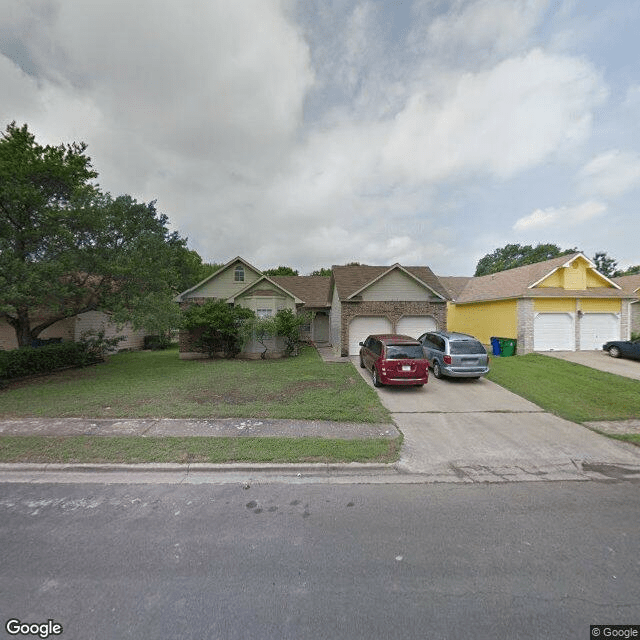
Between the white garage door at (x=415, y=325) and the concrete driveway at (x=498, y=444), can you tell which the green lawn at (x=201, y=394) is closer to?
the concrete driveway at (x=498, y=444)

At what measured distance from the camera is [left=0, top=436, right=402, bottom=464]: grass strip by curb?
5117mm

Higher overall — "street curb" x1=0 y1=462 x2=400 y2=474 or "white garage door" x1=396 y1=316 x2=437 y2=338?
"white garage door" x1=396 y1=316 x2=437 y2=338

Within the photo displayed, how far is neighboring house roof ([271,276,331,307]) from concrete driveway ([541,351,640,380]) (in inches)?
581

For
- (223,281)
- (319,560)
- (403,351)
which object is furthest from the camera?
(223,281)

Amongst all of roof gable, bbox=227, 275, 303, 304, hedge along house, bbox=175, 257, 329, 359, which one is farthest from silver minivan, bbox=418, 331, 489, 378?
roof gable, bbox=227, 275, 303, 304

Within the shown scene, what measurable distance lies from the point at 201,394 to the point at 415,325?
12.4 metres

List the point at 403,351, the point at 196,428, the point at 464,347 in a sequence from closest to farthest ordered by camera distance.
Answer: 1. the point at 196,428
2. the point at 403,351
3. the point at 464,347

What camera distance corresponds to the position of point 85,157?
12820 millimetres

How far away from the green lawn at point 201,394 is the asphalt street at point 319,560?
306 centimetres

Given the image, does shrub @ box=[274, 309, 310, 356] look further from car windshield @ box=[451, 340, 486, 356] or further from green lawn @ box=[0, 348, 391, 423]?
car windshield @ box=[451, 340, 486, 356]

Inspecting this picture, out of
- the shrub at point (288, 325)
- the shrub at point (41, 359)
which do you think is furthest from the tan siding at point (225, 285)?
the shrub at point (41, 359)

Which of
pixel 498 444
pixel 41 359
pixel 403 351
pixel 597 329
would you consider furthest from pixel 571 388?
pixel 41 359

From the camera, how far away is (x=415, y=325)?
17.3 m

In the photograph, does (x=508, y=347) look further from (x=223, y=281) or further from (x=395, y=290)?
(x=223, y=281)
